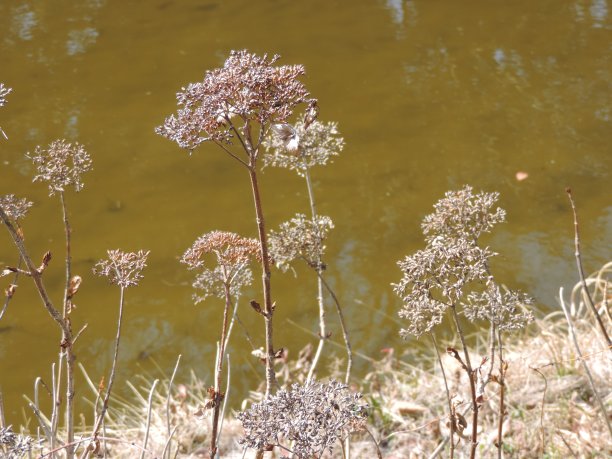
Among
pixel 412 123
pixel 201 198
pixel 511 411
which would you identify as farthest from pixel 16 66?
pixel 511 411

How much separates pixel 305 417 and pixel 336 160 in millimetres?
3878

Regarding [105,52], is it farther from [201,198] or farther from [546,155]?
[546,155]

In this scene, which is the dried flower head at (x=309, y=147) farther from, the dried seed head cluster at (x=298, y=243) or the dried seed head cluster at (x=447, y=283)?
the dried seed head cluster at (x=447, y=283)

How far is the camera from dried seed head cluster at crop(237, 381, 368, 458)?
98 cm

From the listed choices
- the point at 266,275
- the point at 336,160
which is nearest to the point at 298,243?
the point at 266,275

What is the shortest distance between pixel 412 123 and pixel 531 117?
0.80 metres

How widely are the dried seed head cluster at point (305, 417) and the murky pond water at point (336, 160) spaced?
2433 millimetres

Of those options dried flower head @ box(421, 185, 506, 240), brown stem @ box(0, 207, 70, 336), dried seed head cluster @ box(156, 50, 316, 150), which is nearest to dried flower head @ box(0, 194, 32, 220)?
brown stem @ box(0, 207, 70, 336)

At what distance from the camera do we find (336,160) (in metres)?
4.81

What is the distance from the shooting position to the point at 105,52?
6.75 m

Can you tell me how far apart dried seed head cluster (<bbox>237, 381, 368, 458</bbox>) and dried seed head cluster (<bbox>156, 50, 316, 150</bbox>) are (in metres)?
0.38

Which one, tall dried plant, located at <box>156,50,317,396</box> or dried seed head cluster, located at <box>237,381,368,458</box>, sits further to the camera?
tall dried plant, located at <box>156,50,317,396</box>

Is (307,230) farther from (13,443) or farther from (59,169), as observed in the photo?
(13,443)

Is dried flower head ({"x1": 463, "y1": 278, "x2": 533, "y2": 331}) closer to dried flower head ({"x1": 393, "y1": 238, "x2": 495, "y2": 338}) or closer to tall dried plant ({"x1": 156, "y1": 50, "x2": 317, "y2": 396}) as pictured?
dried flower head ({"x1": 393, "y1": 238, "x2": 495, "y2": 338})
